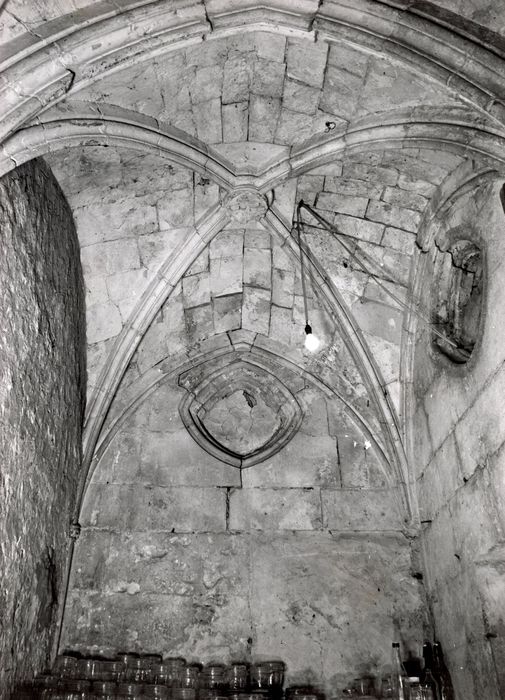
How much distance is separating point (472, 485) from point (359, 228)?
2.70 metres

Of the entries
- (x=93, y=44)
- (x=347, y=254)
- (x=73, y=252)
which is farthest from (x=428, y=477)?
(x=93, y=44)

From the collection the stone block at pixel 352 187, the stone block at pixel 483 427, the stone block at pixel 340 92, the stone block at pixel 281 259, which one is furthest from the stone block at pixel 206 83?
the stone block at pixel 483 427

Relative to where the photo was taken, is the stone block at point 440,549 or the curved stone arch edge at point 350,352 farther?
the curved stone arch edge at point 350,352

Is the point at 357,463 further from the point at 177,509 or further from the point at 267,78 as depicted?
the point at 267,78

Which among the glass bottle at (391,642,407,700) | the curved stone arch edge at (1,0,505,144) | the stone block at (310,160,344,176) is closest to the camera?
the curved stone arch edge at (1,0,505,144)

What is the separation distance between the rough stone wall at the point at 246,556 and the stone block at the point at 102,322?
3.16 feet

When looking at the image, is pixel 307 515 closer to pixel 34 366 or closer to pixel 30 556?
pixel 30 556

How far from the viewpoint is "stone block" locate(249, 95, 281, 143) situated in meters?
4.99

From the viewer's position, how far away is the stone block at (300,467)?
6492 mm

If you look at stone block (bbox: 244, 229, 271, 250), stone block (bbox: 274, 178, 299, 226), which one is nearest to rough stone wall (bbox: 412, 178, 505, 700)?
stone block (bbox: 274, 178, 299, 226)

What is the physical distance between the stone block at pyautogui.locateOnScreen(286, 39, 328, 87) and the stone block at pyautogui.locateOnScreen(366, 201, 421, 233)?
147 cm

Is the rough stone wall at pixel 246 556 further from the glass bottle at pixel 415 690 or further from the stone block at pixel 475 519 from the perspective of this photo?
the stone block at pixel 475 519

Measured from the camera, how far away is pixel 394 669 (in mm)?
5535

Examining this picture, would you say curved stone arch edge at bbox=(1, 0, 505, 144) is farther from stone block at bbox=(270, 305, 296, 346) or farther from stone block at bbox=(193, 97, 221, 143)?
stone block at bbox=(270, 305, 296, 346)
